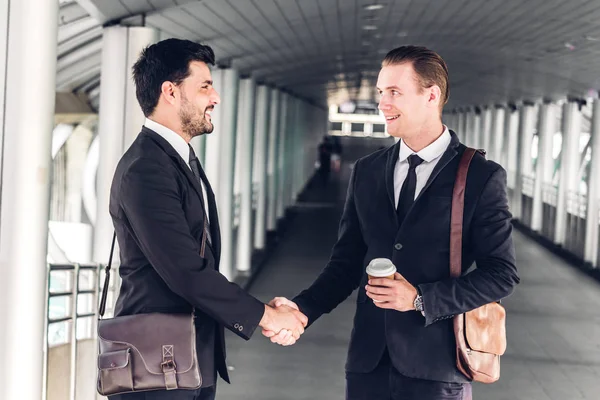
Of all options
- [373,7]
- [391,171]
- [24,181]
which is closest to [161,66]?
[391,171]

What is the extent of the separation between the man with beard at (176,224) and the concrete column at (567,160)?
1738 cm

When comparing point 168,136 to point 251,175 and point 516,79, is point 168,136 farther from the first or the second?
point 516,79

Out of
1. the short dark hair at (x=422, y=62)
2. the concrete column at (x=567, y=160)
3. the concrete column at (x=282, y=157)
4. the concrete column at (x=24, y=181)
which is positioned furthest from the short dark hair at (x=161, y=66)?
the concrete column at (x=282, y=157)

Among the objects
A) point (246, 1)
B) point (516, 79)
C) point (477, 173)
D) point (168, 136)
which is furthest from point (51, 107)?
point (516, 79)

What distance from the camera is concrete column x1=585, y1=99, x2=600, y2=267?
17156mm

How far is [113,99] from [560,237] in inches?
549

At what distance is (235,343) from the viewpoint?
1086cm

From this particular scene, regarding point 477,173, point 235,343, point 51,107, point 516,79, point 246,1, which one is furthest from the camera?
point 516,79

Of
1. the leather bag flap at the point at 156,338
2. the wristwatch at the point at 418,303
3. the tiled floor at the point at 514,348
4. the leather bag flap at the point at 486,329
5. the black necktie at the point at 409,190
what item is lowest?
the tiled floor at the point at 514,348

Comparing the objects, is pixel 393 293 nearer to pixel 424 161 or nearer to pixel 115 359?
pixel 424 161

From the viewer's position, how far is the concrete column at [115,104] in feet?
25.4

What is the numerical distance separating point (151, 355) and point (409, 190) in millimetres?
913

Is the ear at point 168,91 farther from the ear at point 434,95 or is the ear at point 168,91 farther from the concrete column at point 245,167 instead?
the concrete column at point 245,167

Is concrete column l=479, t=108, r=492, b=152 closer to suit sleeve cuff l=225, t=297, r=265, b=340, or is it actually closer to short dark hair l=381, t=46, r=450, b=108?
short dark hair l=381, t=46, r=450, b=108
